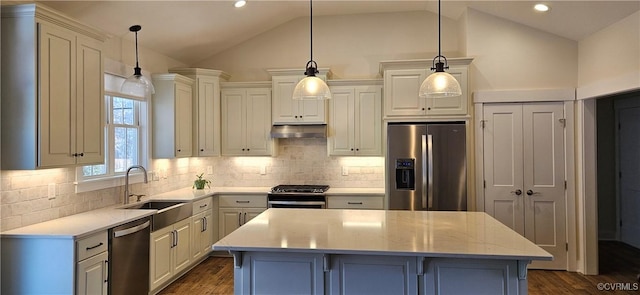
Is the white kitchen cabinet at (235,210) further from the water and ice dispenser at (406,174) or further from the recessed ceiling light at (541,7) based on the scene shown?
the recessed ceiling light at (541,7)

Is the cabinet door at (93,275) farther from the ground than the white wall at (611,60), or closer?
closer

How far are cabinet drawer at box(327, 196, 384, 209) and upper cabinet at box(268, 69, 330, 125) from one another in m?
→ 1.00

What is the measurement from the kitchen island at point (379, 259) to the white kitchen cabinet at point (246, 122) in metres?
2.48

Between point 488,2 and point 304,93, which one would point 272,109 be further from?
point 488,2

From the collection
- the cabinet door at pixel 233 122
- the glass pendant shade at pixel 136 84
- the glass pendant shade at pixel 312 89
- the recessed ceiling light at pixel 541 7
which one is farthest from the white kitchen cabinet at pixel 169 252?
the recessed ceiling light at pixel 541 7

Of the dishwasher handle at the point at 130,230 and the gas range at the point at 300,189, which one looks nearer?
the dishwasher handle at the point at 130,230

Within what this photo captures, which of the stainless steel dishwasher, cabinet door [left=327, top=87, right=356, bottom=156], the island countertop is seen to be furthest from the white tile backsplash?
the island countertop

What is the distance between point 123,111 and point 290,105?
1929mm

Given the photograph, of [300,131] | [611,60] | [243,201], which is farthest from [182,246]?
[611,60]

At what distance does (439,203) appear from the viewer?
13.2 feet

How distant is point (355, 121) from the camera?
15.0 ft

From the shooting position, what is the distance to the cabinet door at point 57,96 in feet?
8.01

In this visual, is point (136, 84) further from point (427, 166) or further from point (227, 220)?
point (427, 166)

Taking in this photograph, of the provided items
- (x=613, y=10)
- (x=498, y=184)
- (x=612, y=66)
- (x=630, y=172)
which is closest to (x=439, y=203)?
(x=498, y=184)
